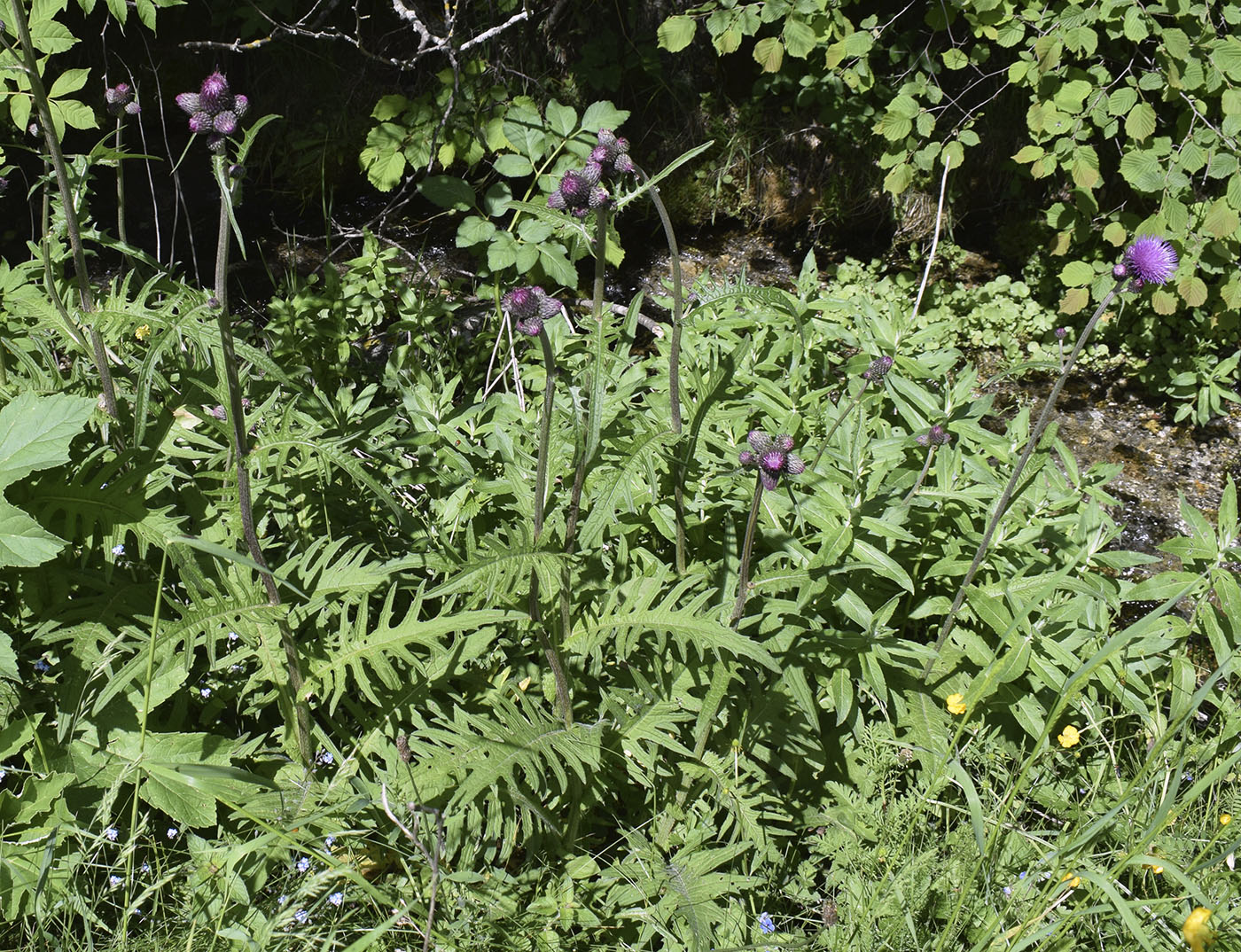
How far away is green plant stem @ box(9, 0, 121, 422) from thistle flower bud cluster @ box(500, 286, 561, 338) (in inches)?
35.9

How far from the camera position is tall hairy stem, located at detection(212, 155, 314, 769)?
138cm

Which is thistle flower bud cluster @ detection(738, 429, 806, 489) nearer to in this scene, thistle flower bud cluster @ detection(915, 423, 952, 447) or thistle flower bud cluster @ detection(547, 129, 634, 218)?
thistle flower bud cluster @ detection(547, 129, 634, 218)

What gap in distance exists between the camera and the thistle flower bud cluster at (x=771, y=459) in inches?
64.3

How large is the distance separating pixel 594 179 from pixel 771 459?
2.02 ft

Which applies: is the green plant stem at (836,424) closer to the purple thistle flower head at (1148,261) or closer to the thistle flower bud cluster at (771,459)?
the thistle flower bud cluster at (771,459)

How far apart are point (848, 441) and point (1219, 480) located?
7.96 ft

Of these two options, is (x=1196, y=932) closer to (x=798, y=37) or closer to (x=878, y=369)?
(x=878, y=369)

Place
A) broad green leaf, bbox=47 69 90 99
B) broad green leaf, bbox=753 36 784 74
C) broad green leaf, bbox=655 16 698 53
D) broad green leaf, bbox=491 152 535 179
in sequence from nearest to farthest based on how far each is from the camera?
broad green leaf, bbox=47 69 90 99
broad green leaf, bbox=491 152 535 179
broad green leaf, bbox=655 16 698 53
broad green leaf, bbox=753 36 784 74

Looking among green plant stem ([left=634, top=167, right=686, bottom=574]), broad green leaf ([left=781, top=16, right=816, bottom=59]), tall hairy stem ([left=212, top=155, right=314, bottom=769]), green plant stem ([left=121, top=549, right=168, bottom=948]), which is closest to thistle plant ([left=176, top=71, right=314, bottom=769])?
tall hairy stem ([left=212, top=155, right=314, bottom=769])

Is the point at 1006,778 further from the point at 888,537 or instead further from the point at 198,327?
the point at 198,327

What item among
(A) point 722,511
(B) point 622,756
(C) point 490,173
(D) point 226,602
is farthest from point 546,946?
(C) point 490,173

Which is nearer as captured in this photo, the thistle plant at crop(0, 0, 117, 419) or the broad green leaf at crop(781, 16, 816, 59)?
the thistle plant at crop(0, 0, 117, 419)

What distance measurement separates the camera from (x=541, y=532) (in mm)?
1668

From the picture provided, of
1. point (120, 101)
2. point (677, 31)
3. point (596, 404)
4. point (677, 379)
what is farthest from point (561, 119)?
point (596, 404)
